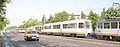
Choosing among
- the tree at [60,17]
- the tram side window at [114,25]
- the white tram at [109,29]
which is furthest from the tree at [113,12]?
the tree at [60,17]

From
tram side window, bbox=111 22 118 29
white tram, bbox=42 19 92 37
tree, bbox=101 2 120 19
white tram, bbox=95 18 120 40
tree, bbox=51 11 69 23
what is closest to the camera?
white tram, bbox=95 18 120 40

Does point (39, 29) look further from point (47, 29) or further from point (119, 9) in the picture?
point (119, 9)

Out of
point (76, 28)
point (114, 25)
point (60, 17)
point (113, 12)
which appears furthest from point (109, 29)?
point (60, 17)

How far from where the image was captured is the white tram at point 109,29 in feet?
131

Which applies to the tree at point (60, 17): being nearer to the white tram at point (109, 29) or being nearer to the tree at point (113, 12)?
the tree at point (113, 12)

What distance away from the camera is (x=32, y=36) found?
40406 mm

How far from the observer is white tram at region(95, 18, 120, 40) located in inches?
1571

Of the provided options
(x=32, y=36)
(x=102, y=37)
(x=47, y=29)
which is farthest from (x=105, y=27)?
(x=47, y=29)

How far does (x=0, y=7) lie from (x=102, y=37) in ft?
84.3

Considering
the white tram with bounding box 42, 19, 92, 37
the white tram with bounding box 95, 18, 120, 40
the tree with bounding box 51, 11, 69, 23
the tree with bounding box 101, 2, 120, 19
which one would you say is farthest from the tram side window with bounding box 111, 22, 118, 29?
the tree with bounding box 51, 11, 69, 23

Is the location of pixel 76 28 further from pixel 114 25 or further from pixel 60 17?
pixel 60 17

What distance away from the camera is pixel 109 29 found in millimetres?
42031

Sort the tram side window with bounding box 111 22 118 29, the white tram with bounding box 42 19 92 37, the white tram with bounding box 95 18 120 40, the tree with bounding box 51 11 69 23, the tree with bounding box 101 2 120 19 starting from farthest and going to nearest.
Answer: the tree with bounding box 51 11 69 23 → the tree with bounding box 101 2 120 19 → the white tram with bounding box 42 19 92 37 → the tram side window with bounding box 111 22 118 29 → the white tram with bounding box 95 18 120 40

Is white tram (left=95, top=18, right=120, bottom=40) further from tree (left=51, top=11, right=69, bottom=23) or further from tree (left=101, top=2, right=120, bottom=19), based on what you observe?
tree (left=51, top=11, right=69, bottom=23)
